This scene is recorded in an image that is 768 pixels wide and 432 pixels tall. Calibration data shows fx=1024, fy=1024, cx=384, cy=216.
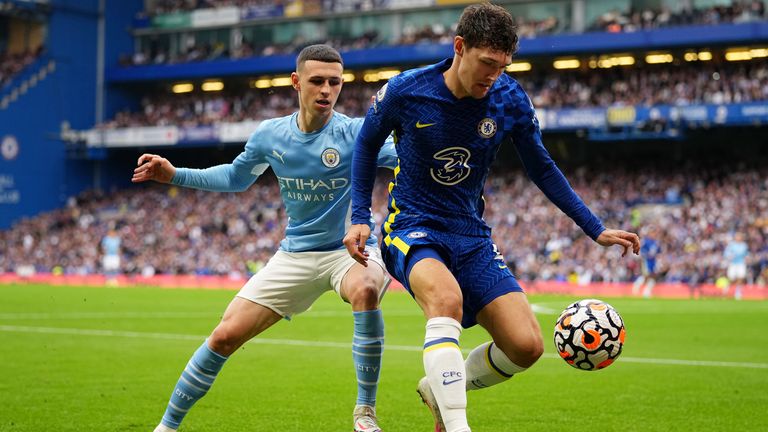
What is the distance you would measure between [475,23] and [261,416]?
3.89m

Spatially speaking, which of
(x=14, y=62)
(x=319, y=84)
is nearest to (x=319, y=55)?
(x=319, y=84)

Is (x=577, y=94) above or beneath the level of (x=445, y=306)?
above

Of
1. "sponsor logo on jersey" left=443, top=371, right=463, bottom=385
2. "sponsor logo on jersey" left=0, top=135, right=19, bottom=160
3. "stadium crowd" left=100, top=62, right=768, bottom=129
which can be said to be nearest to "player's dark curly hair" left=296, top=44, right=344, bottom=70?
"sponsor logo on jersey" left=443, top=371, right=463, bottom=385

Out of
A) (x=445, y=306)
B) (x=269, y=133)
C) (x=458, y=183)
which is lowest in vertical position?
(x=445, y=306)

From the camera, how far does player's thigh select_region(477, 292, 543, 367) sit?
5.83 meters

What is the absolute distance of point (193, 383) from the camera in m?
6.46

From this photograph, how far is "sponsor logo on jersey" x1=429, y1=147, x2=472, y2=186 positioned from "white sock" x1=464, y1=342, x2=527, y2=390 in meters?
1.08

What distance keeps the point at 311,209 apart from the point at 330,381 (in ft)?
11.9

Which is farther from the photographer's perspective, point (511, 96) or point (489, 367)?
point (489, 367)

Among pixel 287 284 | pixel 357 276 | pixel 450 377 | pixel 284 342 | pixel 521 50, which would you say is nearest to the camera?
pixel 450 377

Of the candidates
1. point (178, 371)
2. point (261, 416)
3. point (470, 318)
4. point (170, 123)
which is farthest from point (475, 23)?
point (170, 123)

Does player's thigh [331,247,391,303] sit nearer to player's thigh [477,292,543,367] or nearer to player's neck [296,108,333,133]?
player's neck [296,108,333,133]

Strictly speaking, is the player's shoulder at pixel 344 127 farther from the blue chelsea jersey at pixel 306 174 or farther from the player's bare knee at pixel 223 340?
the player's bare knee at pixel 223 340

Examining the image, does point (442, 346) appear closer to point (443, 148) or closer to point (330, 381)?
point (443, 148)
